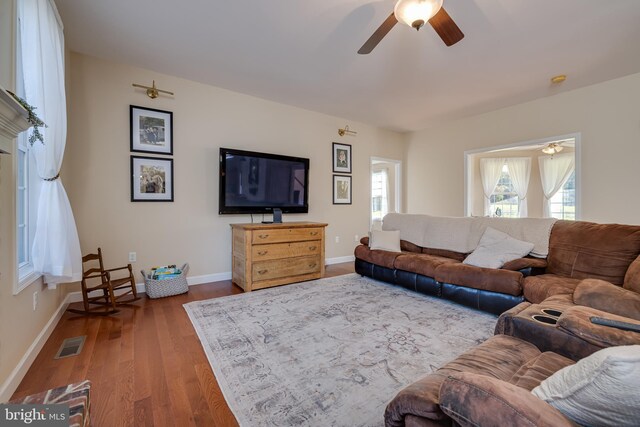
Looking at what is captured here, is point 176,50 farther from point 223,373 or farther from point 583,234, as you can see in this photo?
point 583,234

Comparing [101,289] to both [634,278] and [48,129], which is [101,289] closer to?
[48,129]

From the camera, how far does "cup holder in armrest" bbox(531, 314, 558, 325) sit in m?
1.41

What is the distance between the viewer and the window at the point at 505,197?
6.60 metres

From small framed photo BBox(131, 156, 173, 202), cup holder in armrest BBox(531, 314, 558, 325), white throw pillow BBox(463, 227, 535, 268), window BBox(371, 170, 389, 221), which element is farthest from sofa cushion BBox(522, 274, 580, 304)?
window BBox(371, 170, 389, 221)

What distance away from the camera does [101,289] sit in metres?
2.95

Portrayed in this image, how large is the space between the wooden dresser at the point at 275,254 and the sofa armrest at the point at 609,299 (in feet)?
9.16

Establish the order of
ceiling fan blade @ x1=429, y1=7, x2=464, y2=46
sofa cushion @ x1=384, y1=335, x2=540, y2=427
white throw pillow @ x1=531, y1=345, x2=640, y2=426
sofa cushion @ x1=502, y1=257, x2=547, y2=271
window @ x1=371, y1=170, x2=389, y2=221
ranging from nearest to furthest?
white throw pillow @ x1=531, y1=345, x2=640, y2=426 < sofa cushion @ x1=384, y1=335, x2=540, y2=427 < ceiling fan blade @ x1=429, y1=7, x2=464, y2=46 < sofa cushion @ x1=502, y1=257, x2=547, y2=271 < window @ x1=371, y1=170, x2=389, y2=221

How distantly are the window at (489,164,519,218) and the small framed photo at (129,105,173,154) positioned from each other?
269 inches

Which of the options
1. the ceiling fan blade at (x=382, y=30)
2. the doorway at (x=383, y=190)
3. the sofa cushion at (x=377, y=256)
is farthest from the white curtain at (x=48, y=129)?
the doorway at (x=383, y=190)

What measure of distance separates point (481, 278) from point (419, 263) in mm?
698

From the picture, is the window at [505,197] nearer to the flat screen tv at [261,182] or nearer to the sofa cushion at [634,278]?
the flat screen tv at [261,182]

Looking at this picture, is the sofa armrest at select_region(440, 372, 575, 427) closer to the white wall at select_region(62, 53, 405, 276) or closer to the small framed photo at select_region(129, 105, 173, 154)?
the white wall at select_region(62, 53, 405, 276)

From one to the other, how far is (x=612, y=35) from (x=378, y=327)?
3.56m

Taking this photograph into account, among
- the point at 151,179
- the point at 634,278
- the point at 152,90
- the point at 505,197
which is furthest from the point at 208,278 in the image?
the point at 505,197
